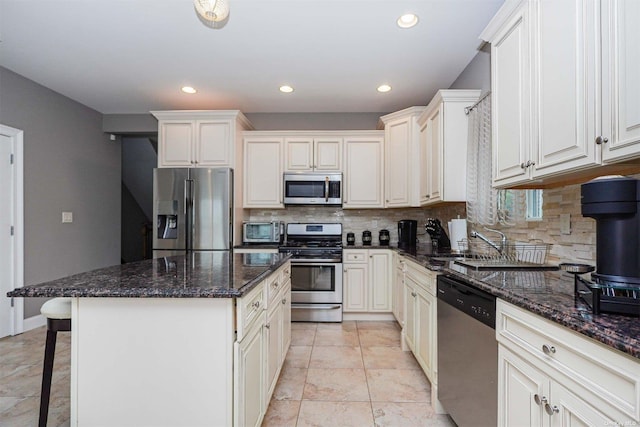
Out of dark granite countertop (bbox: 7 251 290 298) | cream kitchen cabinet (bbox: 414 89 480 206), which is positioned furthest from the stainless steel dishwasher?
cream kitchen cabinet (bbox: 414 89 480 206)

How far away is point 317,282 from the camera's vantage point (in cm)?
354

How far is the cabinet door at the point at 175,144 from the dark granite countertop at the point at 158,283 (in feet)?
7.36

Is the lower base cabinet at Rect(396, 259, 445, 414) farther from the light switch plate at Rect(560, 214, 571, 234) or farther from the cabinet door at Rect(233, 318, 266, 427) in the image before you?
the cabinet door at Rect(233, 318, 266, 427)

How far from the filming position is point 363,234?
13.2 ft

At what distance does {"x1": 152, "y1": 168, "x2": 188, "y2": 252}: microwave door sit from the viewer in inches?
138

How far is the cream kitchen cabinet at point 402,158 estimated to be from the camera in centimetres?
337

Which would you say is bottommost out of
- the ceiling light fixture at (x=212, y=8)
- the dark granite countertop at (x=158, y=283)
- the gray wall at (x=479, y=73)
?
the dark granite countertop at (x=158, y=283)

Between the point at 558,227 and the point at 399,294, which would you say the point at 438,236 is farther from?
the point at 558,227

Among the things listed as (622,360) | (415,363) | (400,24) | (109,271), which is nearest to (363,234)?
(415,363)

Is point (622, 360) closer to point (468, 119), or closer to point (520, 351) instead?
point (520, 351)

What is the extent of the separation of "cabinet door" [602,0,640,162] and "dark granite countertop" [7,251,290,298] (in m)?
1.40

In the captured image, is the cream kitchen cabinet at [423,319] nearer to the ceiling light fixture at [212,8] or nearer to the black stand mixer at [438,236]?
the black stand mixer at [438,236]

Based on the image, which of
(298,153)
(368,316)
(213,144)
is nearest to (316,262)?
(368,316)

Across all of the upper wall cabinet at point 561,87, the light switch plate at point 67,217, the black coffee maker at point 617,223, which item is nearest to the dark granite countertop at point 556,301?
the black coffee maker at point 617,223
